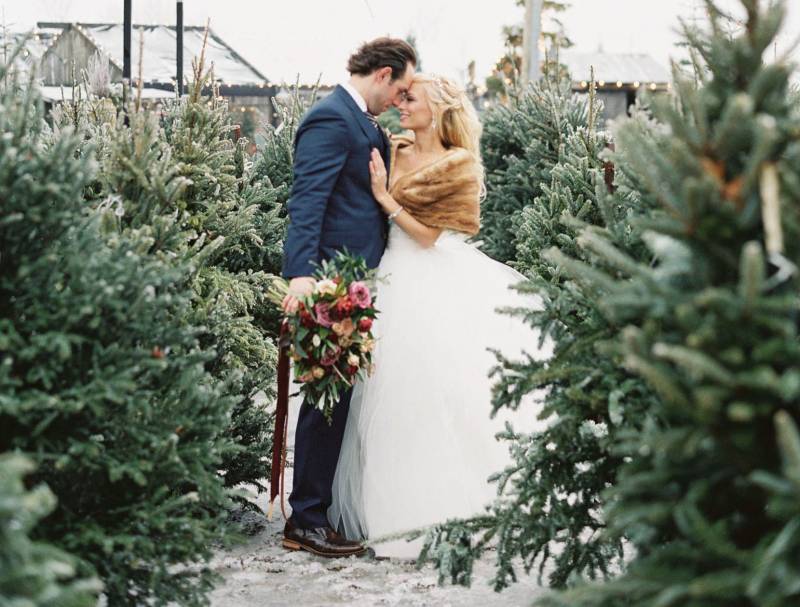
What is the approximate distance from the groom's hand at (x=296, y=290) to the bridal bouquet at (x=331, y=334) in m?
0.04

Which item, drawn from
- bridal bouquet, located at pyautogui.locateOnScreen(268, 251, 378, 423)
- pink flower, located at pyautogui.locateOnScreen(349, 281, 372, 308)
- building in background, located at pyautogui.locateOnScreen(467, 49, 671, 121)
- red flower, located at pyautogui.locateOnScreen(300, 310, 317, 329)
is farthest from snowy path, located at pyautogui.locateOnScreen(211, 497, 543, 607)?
building in background, located at pyautogui.locateOnScreen(467, 49, 671, 121)

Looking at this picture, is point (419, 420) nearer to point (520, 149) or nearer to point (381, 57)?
point (381, 57)

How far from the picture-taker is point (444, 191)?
5430 mm

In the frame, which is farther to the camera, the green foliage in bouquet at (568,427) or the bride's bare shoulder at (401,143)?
the bride's bare shoulder at (401,143)

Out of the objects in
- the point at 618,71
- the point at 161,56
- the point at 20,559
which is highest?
the point at 618,71

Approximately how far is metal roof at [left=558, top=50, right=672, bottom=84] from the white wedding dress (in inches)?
1494

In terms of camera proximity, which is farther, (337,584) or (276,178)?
(276,178)

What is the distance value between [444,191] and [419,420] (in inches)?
49.1

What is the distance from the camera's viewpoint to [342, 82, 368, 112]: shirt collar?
16.6 ft

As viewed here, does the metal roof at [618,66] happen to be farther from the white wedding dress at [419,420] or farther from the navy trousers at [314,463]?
the navy trousers at [314,463]

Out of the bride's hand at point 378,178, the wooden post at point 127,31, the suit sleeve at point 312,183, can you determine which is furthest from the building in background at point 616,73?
the suit sleeve at point 312,183

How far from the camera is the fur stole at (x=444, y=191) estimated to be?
17.6 feet

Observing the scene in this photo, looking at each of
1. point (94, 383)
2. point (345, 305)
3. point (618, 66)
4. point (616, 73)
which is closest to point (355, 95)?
point (345, 305)

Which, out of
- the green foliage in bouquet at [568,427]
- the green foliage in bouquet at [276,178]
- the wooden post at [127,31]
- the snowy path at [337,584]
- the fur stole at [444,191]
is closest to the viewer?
the green foliage in bouquet at [568,427]
